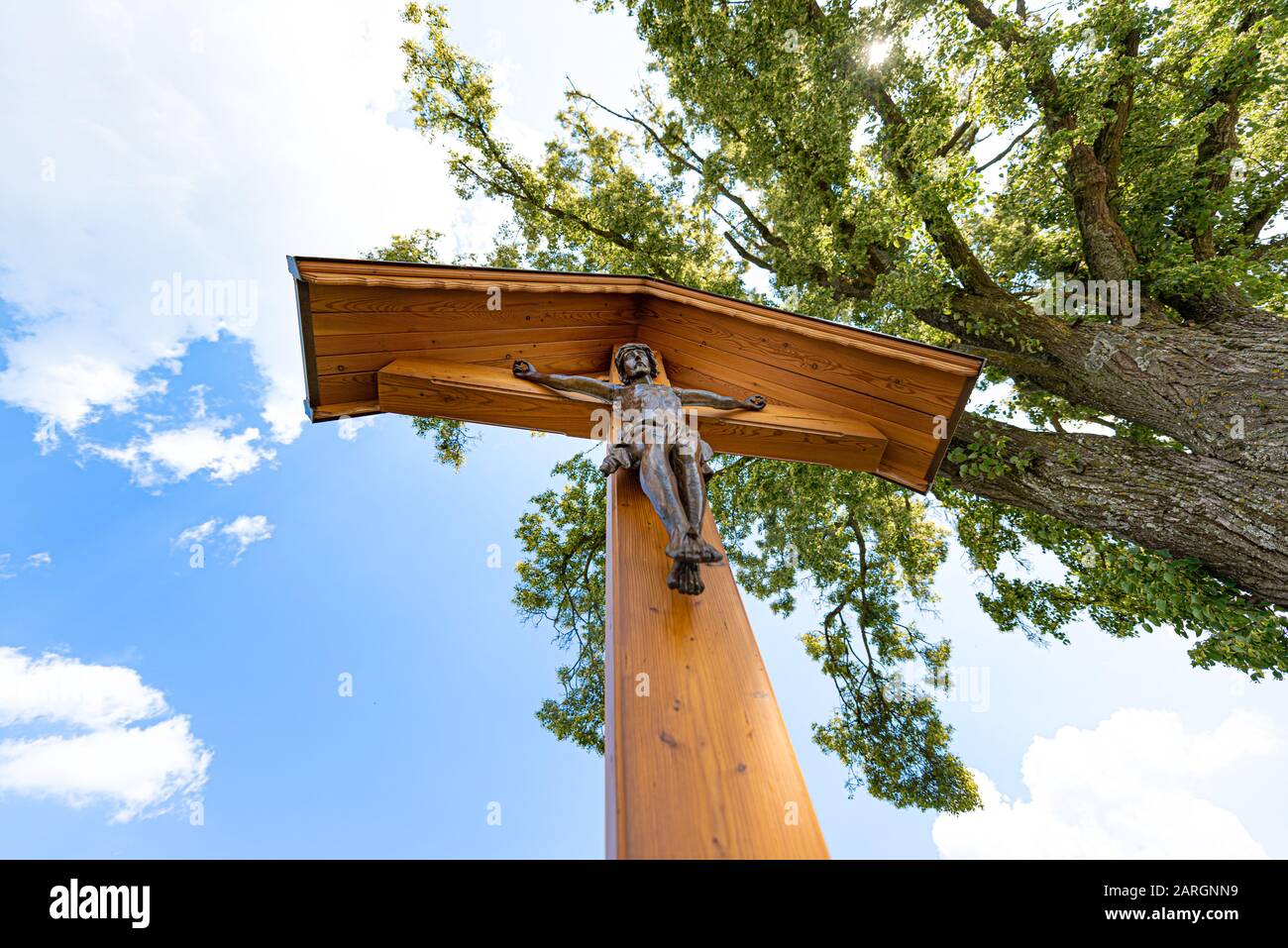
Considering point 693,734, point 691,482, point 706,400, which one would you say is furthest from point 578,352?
point 693,734

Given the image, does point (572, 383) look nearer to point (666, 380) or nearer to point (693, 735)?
point (666, 380)

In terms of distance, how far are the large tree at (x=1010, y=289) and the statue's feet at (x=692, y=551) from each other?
433cm

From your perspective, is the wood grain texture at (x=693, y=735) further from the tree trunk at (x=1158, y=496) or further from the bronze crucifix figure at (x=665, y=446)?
the tree trunk at (x=1158, y=496)

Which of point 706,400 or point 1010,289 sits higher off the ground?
point 1010,289

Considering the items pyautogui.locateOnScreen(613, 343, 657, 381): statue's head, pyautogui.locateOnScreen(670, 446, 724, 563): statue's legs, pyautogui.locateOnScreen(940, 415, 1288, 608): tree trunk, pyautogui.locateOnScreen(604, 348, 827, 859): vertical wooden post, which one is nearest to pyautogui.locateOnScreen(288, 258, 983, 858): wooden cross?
pyautogui.locateOnScreen(604, 348, 827, 859): vertical wooden post

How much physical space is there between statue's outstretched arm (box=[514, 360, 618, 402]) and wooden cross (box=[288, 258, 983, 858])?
0.05 meters

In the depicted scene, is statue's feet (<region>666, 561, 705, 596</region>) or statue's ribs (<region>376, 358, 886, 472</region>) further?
statue's ribs (<region>376, 358, 886, 472</region>)

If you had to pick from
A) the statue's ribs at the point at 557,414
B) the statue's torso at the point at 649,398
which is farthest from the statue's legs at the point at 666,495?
the statue's ribs at the point at 557,414

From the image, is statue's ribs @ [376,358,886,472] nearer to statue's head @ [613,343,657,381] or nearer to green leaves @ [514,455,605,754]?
statue's head @ [613,343,657,381]

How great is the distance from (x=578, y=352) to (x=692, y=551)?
7.12 feet

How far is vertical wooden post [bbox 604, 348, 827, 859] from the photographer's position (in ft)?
3.54

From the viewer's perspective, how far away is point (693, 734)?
1.30m
